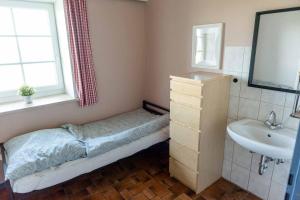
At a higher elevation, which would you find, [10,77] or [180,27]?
[180,27]

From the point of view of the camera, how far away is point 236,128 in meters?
1.80

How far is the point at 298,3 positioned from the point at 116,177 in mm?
2394

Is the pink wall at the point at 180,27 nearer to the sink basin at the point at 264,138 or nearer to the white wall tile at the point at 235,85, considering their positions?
the white wall tile at the point at 235,85

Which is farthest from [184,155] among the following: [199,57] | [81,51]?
[81,51]

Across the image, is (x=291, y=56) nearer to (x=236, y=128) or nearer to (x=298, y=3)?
(x=298, y=3)

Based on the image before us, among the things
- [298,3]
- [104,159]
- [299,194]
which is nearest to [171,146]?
[104,159]

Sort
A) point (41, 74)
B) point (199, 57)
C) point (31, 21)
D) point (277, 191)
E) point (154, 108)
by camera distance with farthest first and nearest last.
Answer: point (154, 108), point (41, 74), point (31, 21), point (199, 57), point (277, 191)

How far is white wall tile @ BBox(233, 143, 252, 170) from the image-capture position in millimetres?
2061

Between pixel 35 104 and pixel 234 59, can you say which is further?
pixel 35 104

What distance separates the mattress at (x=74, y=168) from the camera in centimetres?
166

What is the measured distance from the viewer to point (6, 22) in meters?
2.29

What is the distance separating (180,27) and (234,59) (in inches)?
33.1

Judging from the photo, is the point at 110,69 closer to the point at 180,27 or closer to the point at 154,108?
Result: the point at 154,108

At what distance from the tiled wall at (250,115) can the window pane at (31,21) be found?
7.25 ft
